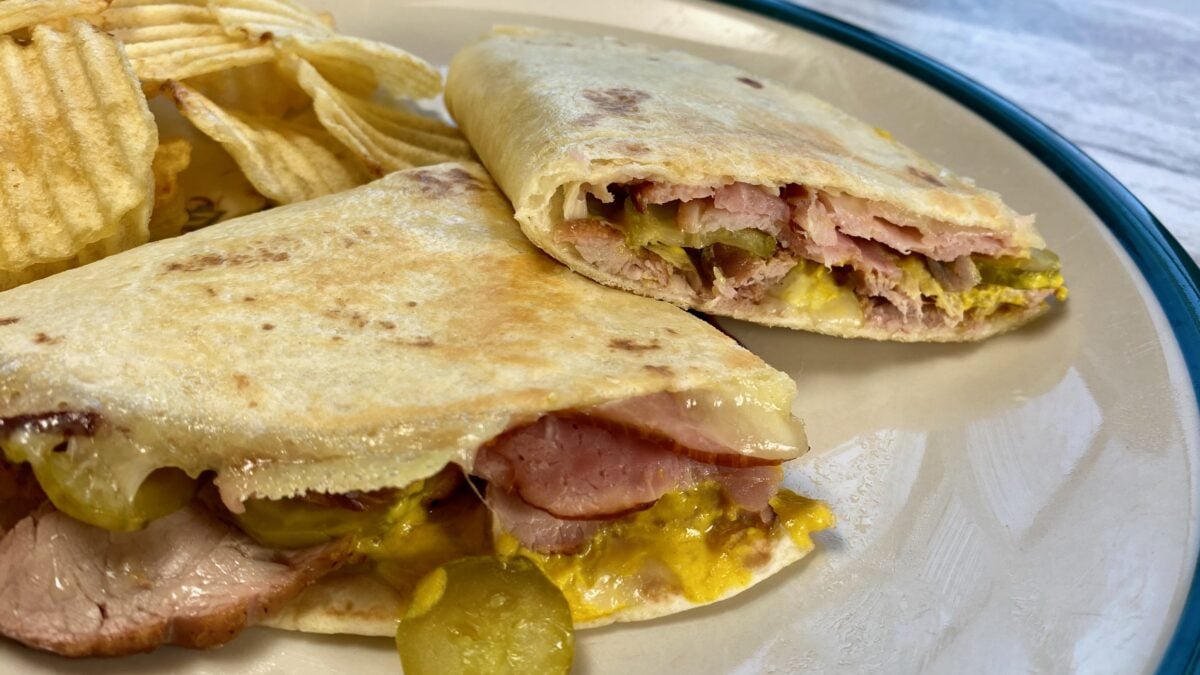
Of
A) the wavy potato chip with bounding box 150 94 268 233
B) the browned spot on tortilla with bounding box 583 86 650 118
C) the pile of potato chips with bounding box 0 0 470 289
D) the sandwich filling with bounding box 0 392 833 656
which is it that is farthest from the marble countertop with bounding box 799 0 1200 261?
the wavy potato chip with bounding box 150 94 268 233

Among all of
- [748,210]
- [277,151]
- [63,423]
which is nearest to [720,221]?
[748,210]

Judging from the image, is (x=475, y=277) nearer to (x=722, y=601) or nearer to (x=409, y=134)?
(x=722, y=601)

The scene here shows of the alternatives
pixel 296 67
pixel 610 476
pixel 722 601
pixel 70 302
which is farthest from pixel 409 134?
pixel 722 601

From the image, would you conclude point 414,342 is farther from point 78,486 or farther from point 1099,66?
point 1099,66

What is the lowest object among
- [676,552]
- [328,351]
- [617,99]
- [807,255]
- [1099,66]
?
[676,552]

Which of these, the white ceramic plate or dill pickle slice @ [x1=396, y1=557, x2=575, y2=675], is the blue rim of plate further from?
A: dill pickle slice @ [x1=396, y1=557, x2=575, y2=675]

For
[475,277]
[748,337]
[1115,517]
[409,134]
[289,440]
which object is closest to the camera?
[289,440]
